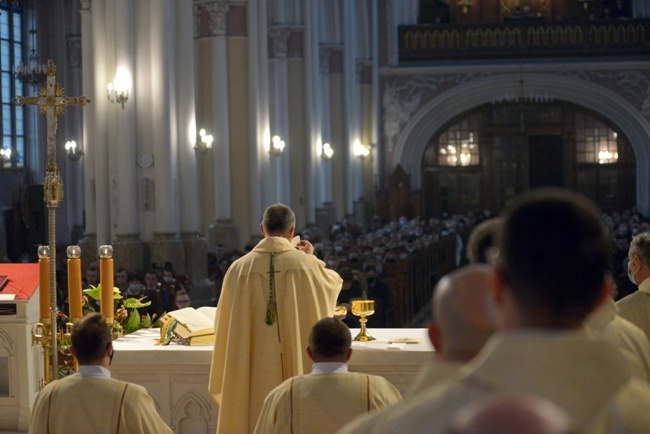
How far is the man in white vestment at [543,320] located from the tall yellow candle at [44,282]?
5187 mm

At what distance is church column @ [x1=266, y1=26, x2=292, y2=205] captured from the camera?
1089 inches

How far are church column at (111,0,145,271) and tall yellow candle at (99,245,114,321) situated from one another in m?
11.3

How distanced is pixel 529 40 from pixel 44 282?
3299 cm

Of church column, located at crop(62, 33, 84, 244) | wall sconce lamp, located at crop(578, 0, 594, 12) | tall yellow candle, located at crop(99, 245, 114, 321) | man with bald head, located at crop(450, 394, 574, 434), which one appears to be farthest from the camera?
wall sconce lamp, located at crop(578, 0, 594, 12)

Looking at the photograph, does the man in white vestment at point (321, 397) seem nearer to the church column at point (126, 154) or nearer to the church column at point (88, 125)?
the church column at point (126, 154)

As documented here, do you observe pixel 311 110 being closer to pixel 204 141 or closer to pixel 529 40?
pixel 204 141

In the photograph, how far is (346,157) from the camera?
114ft

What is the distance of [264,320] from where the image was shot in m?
6.93

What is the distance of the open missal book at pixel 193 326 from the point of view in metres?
7.42

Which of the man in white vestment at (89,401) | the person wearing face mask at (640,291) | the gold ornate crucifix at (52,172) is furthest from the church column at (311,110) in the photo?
the man in white vestment at (89,401)

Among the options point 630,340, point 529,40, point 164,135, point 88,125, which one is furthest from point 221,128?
point 529,40

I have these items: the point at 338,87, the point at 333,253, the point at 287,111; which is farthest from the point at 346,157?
the point at 333,253

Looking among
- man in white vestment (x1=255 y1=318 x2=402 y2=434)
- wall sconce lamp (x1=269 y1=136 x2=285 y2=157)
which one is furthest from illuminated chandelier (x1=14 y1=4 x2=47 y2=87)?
man in white vestment (x1=255 y1=318 x2=402 y2=434)

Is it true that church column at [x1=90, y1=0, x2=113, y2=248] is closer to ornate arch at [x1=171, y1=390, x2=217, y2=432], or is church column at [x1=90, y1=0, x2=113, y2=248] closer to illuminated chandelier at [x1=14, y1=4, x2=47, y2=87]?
illuminated chandelier at [x1=14, y1=4, x2=47, y2=87]
